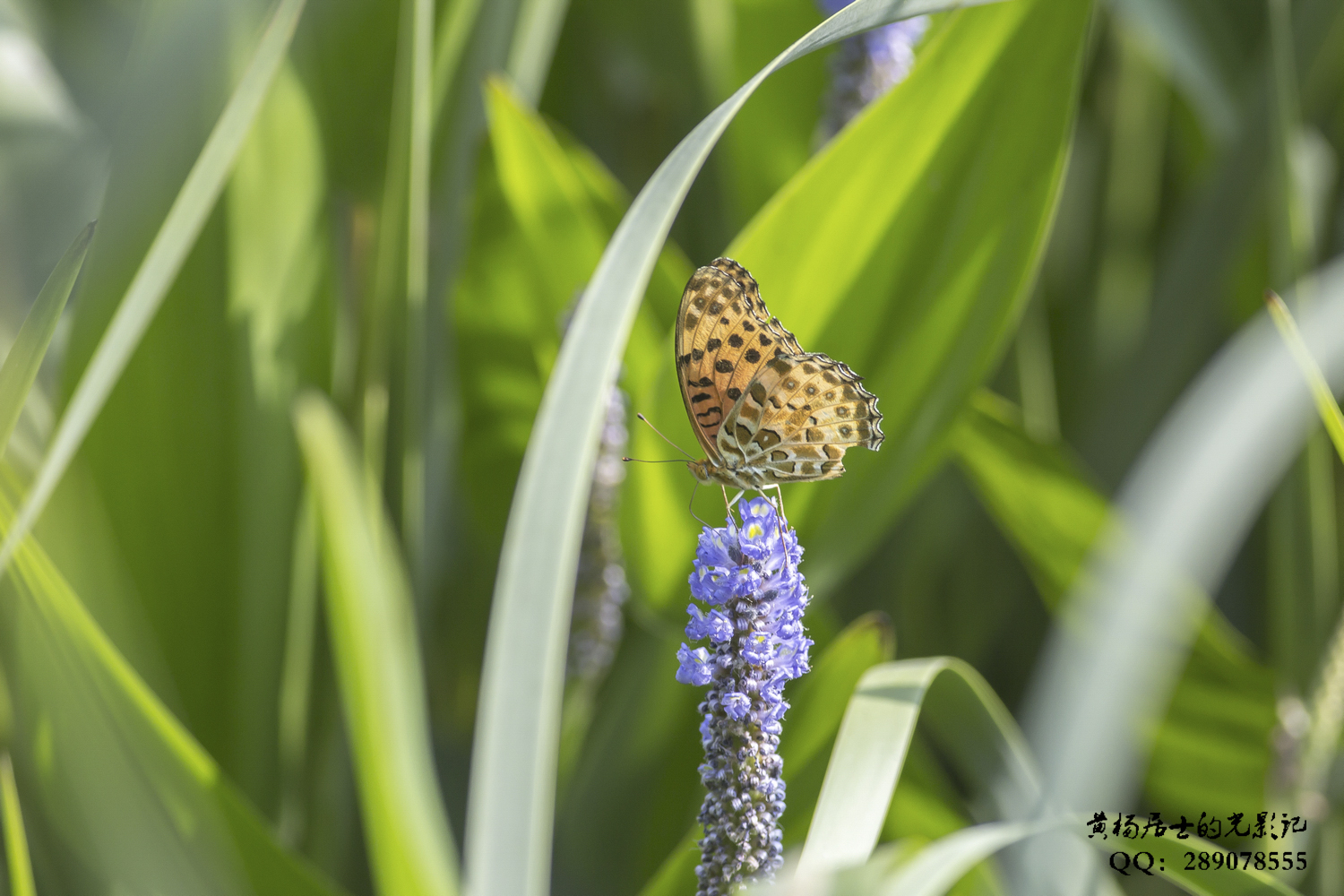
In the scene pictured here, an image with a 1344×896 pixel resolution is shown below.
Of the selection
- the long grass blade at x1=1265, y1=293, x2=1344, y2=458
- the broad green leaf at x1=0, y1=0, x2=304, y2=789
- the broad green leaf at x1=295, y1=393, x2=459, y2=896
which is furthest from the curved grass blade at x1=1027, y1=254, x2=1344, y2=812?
the broad green leaf at x1=0, y1=0, x2=304, y2=789

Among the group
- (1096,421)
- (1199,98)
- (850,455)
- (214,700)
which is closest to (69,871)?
(214,700)

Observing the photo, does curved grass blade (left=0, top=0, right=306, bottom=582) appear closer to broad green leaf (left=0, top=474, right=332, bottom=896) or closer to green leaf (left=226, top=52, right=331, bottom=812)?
broad green leaf (left=0, top=474, right=332, bottom=896)

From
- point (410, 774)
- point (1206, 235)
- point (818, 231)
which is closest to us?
point (410, 774)

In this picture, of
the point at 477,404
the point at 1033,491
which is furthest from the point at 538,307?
the point at 1033,491

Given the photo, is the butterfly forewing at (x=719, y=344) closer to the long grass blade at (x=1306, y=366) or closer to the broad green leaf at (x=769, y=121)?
the long grass blade at (x=1306, y=366)

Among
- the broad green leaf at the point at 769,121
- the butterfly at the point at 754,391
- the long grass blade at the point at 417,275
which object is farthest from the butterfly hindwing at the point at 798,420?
the broad green leaf at the point at 769,121

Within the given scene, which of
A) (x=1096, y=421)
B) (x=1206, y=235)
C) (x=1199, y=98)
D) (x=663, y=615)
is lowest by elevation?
(x=663, y=615)

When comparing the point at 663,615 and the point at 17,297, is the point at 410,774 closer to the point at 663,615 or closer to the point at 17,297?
the point at 663,615
